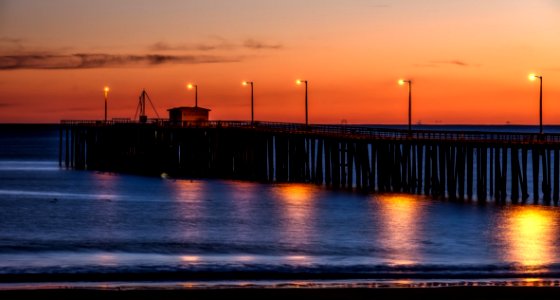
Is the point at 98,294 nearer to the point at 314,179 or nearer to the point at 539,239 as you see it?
the point at 539,239

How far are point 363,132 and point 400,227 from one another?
2473 cm

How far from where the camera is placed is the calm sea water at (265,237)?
92.3 feet

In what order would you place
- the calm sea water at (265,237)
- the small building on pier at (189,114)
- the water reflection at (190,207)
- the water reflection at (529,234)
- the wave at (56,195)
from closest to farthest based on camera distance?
the calm sea water at (265,237), the water reflection at (529,234), the water reflection at (190,207), the wave at (56,195), the small building on pier at (189,114)

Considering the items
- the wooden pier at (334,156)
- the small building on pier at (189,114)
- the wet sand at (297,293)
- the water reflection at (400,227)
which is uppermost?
the small building on pier at (189,114)

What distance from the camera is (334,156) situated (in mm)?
66000

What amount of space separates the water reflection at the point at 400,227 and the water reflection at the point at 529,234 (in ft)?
9.79

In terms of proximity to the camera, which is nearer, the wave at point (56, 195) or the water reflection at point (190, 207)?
the water reflection at point (190, 207)

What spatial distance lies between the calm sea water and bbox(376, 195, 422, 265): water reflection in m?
0.05

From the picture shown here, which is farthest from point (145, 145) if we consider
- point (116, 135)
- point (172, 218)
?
point (172, 218)

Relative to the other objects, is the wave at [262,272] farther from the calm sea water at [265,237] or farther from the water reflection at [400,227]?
the water reflection at [400,227]

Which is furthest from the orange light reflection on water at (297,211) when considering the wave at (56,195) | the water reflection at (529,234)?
the wave at (56,195)

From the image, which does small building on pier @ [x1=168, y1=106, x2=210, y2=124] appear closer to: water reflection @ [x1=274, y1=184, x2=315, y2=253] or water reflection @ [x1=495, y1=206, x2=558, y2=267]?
water reflection @ [x1=274, y1=184, x2=315, y2=253]

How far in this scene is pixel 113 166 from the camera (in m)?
89.3

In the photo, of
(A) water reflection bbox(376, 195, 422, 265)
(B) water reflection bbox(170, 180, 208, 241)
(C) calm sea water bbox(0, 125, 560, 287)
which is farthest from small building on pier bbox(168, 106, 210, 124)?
(A) water reflection bbox(376, 195, 422, 265)
